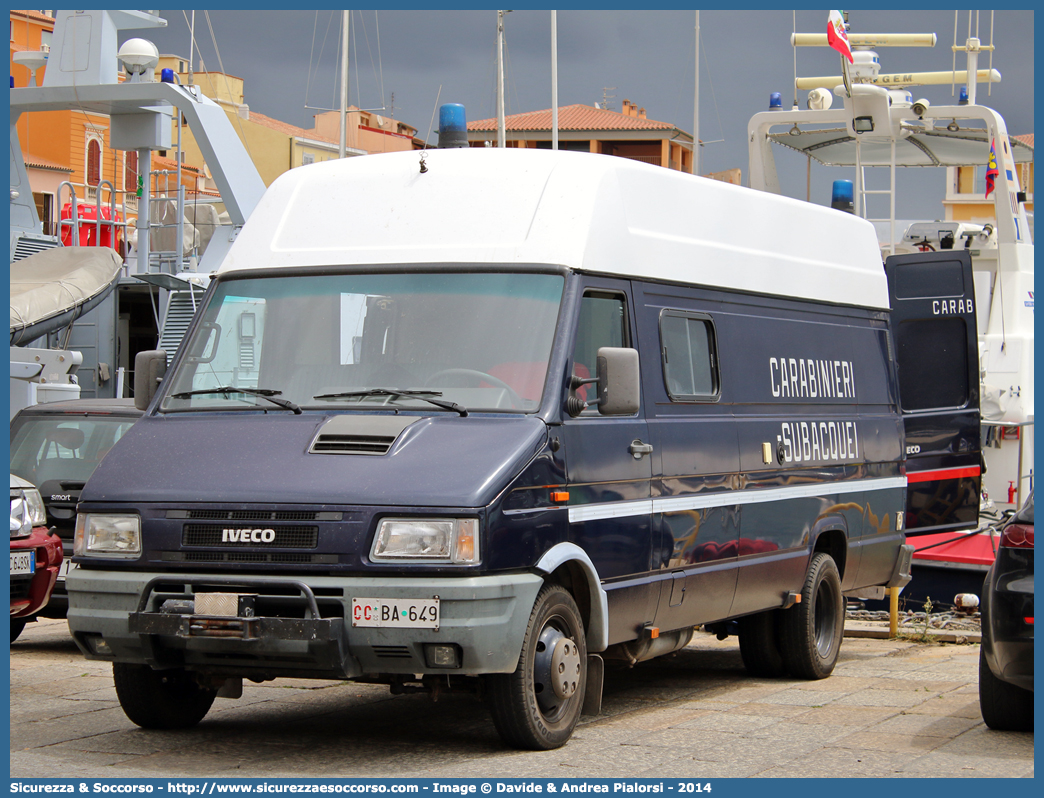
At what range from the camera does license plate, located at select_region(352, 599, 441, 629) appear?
21.1 feet

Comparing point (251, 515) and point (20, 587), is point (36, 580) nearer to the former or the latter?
Result: point (20, 587)

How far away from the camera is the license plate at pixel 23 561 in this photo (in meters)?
9.18

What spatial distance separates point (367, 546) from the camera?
6.49 meters

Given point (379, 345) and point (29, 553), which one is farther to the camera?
point (29, 553)

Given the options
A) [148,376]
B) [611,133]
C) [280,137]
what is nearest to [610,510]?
[148,376]

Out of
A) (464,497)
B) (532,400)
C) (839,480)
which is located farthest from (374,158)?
(839,480)

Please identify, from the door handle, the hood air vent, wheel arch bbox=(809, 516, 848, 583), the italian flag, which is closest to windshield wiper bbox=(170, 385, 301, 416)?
the hood air vent

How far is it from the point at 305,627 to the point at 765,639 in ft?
14.7

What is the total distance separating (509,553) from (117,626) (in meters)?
1.81

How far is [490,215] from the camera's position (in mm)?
7672

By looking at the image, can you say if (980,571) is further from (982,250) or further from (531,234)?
(531,234)

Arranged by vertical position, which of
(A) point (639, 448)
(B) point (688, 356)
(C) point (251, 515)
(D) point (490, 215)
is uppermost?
(D) point (490, 215)

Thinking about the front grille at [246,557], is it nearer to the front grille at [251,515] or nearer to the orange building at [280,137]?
the front grille at [251,515]

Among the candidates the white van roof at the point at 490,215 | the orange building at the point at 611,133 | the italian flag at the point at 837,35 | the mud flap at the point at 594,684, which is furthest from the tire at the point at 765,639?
the orange building at the point at 611,133
